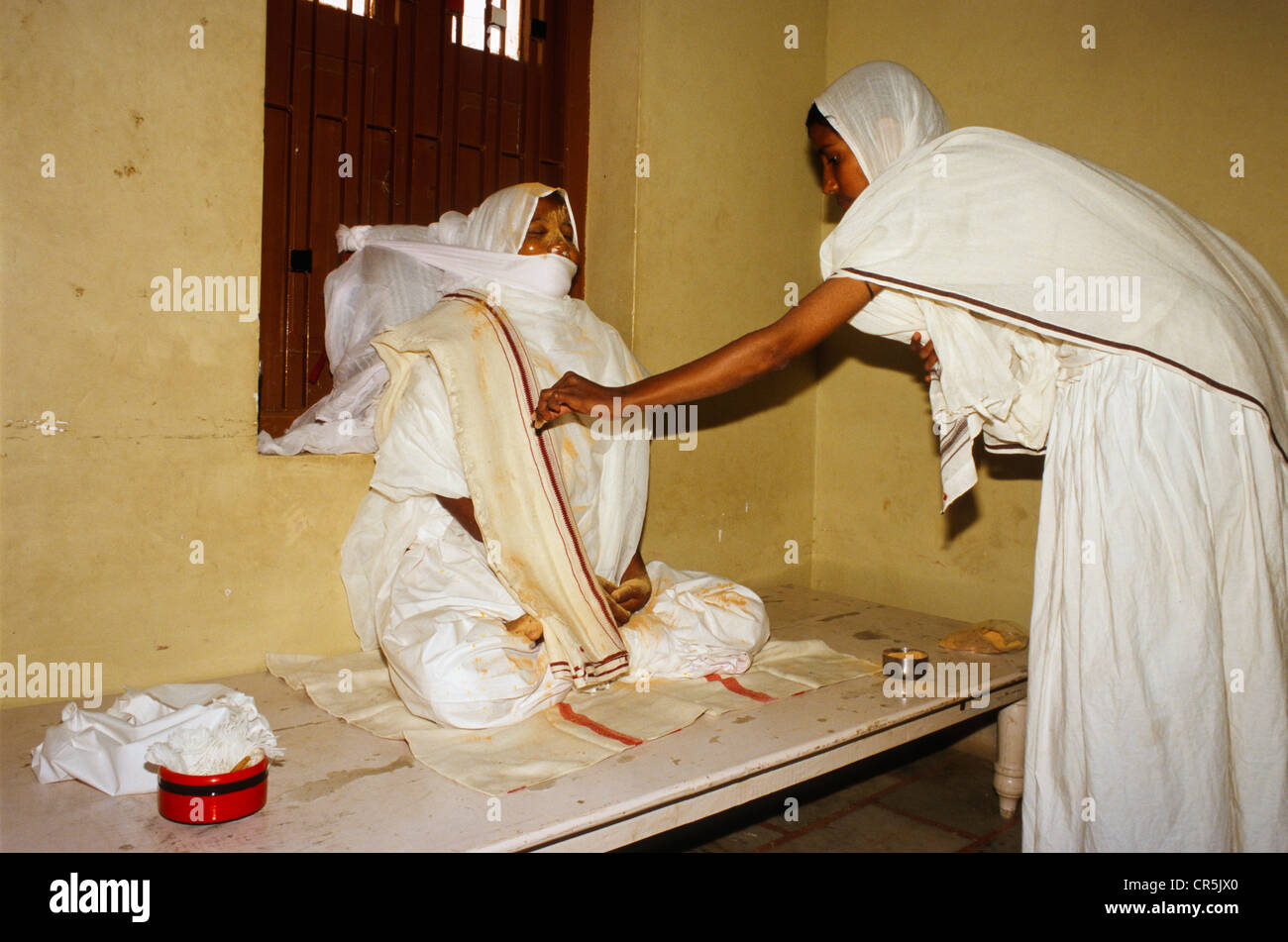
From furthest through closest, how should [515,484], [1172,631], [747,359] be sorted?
1. [515,484]
2. [747,359]
3. [1172,631]

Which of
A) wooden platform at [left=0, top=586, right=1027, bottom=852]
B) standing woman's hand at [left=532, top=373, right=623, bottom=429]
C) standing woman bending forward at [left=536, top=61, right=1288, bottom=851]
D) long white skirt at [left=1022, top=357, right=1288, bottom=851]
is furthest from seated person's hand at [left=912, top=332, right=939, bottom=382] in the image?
wooden platform at [left=0, top=586, right=1027, bottom=852]

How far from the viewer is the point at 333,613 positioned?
9.48 feet

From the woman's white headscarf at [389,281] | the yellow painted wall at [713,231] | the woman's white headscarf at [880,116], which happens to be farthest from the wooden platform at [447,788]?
the woman's white headscarf at [880,116]

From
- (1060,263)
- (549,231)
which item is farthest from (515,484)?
(1060,263)

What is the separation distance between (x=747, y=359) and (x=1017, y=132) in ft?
7.21

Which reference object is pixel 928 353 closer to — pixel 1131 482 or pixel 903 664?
pixel 1131 482

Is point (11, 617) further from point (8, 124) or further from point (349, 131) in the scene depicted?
point (349, 131)

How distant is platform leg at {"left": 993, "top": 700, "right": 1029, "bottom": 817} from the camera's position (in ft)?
9.95

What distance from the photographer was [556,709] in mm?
2467

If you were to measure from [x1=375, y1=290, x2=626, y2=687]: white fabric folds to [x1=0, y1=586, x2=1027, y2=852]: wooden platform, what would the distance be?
0.39 metres

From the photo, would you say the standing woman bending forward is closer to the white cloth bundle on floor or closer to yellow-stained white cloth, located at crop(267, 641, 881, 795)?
yellow-stained white cloth, located at crop(267, 641, 881, 795)

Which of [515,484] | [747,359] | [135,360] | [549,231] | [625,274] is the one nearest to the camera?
[747,359]

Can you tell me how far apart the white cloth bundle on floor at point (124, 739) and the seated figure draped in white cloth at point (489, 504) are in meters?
0.47
